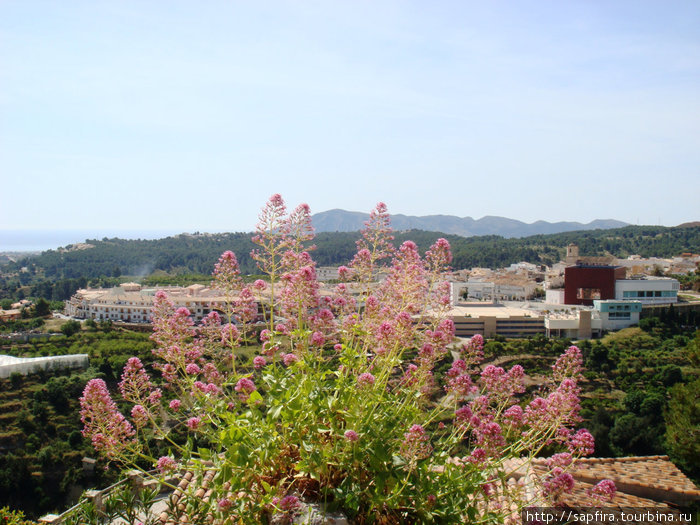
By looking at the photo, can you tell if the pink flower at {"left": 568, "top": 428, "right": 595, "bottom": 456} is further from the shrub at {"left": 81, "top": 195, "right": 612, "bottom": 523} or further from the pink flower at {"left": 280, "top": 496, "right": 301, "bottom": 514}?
the pink flower at {"left": 280, "top": 496, "right": 301, "bottom": 514}

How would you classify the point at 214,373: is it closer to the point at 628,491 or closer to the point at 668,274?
the point at 628,491

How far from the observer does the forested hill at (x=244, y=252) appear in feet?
247

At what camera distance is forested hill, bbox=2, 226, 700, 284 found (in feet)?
247

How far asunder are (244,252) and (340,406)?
72.5 metres

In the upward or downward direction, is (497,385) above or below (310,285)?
below

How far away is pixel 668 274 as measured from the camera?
52062mm

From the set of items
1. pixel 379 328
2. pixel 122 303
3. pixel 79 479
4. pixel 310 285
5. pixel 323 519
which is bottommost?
pixel 79 479

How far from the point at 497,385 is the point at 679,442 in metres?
8.19

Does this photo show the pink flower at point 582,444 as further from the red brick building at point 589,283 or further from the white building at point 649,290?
the white building at point 649,290

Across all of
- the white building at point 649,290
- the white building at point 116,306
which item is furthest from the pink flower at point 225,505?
the white building at point 649,290

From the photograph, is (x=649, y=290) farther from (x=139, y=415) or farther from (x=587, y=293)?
(x=139, y=415)

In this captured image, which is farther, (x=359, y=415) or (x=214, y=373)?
(x=214, y=373)

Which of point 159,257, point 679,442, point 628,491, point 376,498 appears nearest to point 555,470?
point 376,498

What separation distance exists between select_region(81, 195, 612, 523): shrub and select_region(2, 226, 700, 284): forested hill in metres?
65.7
